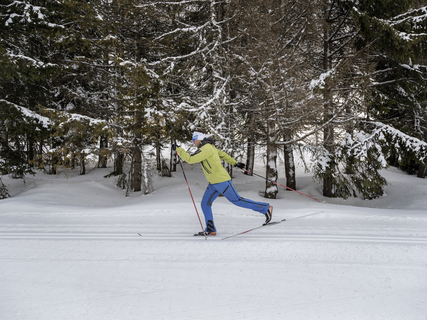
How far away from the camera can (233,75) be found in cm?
933

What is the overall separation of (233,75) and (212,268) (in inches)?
290

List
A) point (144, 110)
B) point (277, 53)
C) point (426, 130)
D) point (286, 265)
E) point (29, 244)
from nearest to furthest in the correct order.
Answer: point (286, 265)
point (29, 244)
point (277, 53)
point (144, 110)
point (426, 130)

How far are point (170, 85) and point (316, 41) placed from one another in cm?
597

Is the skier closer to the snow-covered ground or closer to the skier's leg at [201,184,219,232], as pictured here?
the skier's leg at [201,184,219,232]

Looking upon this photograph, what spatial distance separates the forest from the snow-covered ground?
141 inches

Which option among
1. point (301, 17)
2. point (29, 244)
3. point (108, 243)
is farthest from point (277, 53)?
point (29, 244)

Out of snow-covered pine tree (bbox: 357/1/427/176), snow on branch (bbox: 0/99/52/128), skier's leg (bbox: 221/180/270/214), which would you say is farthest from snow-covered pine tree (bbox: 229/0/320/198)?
snow on branch (bbox: 0/99/52/128)

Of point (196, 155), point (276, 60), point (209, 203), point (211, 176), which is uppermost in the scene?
point (276, 60)

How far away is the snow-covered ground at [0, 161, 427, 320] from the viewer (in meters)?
2.67

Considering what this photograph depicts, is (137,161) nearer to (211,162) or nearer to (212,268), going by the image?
(211,162)

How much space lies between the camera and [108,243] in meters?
4.40

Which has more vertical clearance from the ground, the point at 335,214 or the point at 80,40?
the point at 80,40

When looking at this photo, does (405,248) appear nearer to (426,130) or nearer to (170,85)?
(426,130)

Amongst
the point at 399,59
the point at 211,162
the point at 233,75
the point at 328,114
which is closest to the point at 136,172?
the point at 233,75
